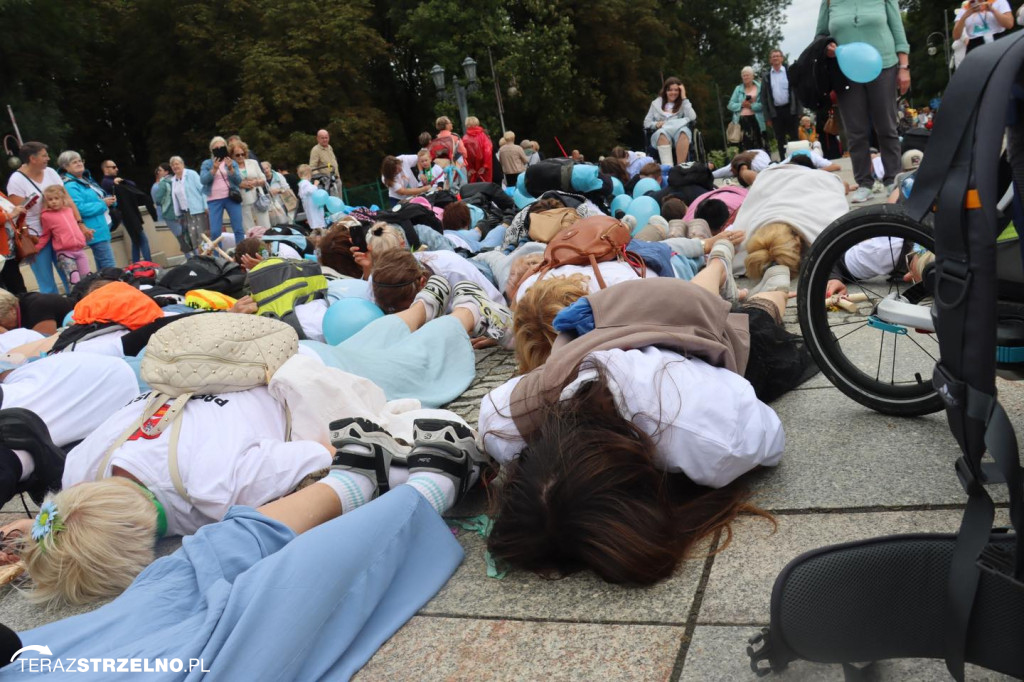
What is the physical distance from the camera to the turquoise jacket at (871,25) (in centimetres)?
686

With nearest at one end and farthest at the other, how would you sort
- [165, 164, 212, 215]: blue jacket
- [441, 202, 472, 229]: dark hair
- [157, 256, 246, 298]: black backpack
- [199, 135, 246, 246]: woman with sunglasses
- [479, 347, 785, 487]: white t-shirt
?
[479, 347, 785, 487]: white t-shirt → [157, 256, 246, 298]: black backpack → [441, 202, 472, 229]: dark hair → [199, 135, 246, 246]: woman with sunglasses → [165, 164, 212, 215]: blue jacket

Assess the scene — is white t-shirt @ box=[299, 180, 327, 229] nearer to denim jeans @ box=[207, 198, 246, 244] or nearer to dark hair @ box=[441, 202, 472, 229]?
denim jeans @ box=[207, 198, 246, 244]

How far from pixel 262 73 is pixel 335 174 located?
13009mm

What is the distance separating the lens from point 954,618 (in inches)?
61.5

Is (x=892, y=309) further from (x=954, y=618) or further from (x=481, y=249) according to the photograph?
(x=481, y=249)

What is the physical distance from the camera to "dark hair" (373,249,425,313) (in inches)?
232

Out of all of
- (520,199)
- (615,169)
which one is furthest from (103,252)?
(615,169)

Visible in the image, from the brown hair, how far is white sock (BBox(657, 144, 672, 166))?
342 inches

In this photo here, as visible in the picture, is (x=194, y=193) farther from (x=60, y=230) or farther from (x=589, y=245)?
(x=589, y=245)

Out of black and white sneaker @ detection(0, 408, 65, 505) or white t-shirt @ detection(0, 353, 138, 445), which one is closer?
black and white sneaker @ detection(0, 408, 65, 505)

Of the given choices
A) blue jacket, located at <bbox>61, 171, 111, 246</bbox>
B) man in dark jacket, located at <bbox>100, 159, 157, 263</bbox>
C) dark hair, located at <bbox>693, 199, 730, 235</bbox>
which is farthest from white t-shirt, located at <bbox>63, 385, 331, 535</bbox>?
man in dark jacket, located at <bbox>100, 159, 157, 263</bbox>

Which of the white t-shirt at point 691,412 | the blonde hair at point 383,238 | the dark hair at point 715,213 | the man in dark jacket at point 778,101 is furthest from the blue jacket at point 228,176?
the white t-shirt at point 691,412

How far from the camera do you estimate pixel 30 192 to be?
9.48m

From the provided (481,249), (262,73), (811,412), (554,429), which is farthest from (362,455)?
(262,73)
